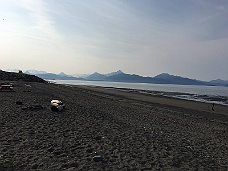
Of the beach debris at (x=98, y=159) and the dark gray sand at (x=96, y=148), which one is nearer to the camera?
the dark gray sand at (x=96, y=148)

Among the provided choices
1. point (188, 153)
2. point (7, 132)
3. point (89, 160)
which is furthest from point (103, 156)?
point (7, 132)

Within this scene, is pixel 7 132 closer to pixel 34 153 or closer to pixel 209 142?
pixel 34 153

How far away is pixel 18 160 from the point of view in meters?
7.34

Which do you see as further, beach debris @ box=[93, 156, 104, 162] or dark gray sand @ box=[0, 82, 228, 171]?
beach debris @ box=[93, 156, 104, 162]

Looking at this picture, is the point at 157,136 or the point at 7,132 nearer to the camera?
the point at 7,132

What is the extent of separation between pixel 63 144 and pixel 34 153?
143 cm

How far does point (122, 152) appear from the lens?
8.99 metres

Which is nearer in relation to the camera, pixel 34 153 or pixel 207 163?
pixel 34 153

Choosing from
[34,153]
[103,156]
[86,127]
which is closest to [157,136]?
[86,127]

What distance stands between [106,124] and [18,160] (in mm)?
7201

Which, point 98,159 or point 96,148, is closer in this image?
point 98,159

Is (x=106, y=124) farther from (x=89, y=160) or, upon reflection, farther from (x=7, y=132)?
(x=89, y=160)

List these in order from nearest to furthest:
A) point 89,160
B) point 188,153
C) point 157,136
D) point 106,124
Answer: point 89,160
point 188,153
point 157,136
point 106,124

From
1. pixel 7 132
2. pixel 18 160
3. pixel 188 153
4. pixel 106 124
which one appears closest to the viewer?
pixel 18 160
